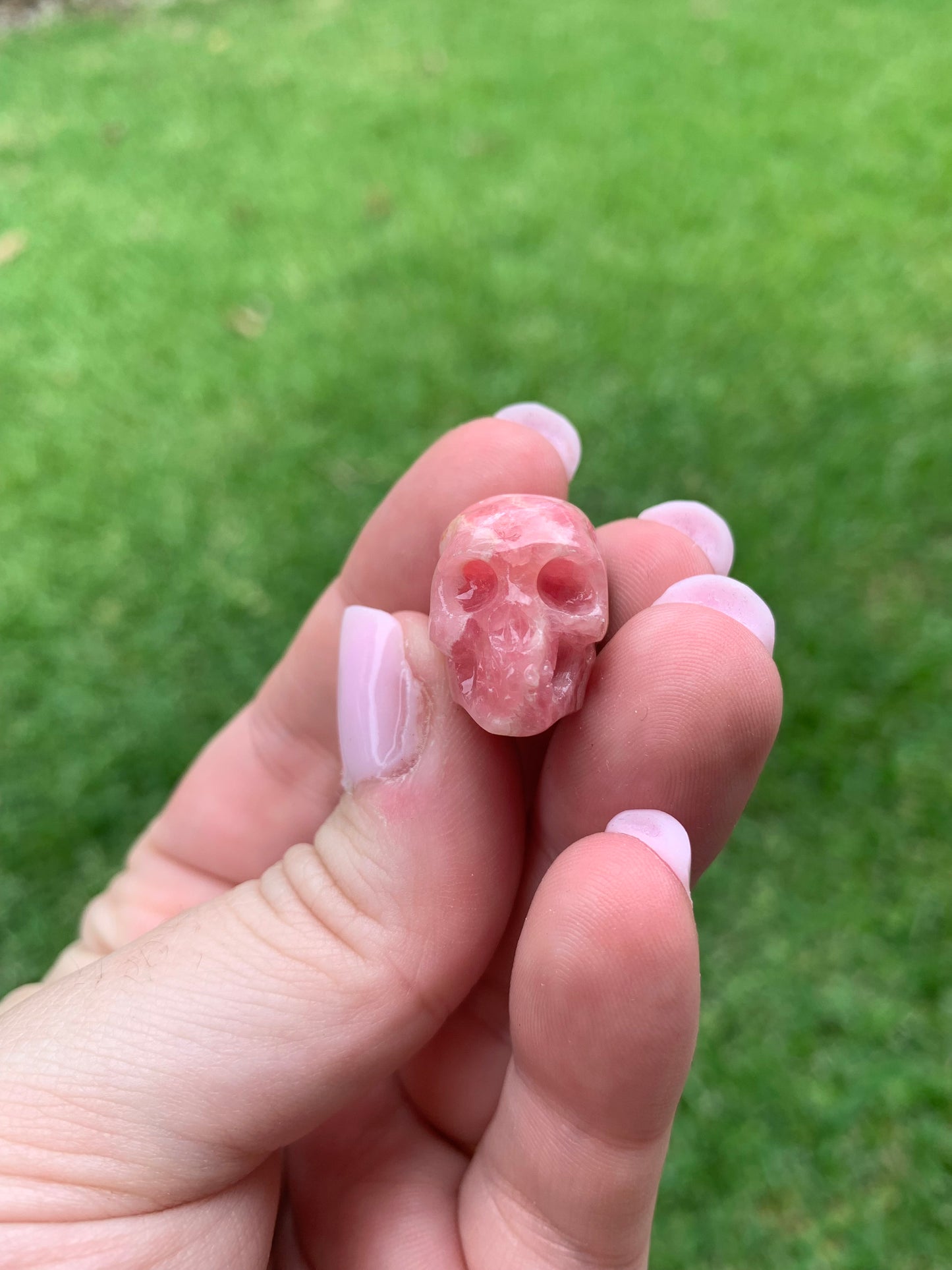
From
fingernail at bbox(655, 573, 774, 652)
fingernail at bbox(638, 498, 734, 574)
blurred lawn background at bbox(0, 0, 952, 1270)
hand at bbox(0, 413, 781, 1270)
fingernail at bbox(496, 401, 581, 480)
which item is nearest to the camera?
hand at bbox(0, 413, 781, 1270)

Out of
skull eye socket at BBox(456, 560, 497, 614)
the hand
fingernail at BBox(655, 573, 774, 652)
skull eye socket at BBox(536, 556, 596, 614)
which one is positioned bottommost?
the hand

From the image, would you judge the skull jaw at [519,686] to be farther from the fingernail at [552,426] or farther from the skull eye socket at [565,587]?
the fingernail at [552,426]

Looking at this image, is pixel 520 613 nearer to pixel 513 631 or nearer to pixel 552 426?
pixel 513 631

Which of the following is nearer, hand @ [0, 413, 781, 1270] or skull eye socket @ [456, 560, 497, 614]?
hand @ [0, 413, 781, 1270]

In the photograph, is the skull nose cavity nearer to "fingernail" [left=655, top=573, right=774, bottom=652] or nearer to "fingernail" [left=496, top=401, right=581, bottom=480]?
"fingernail" [left=655, top=573, right=774, bottom=652]

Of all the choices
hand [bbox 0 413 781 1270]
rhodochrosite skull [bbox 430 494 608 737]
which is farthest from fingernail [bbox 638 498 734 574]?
rhodochrosite skull [bbox 430 494 608 737]

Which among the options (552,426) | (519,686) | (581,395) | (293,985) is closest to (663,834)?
(519,686)

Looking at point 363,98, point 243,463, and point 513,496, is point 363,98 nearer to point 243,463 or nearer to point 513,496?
point 243,463

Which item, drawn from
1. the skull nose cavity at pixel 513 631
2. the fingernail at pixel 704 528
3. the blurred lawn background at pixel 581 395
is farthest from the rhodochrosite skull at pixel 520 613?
the blurred lawn background at pixel 581 395
